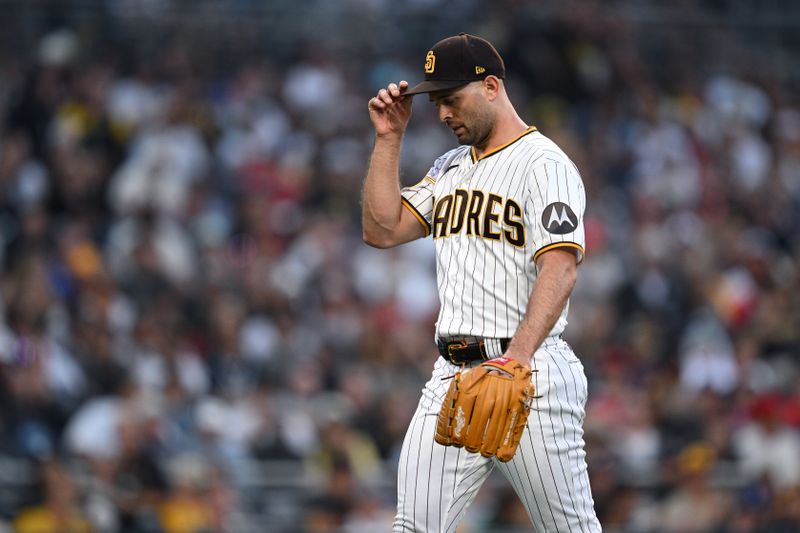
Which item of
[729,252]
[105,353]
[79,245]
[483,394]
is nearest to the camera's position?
[483,394]

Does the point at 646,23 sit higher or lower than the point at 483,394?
higher

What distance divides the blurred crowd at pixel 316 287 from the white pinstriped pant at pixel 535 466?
4.10m

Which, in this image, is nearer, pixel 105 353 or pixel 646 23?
pixel 105 353

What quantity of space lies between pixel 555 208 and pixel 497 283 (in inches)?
13.2

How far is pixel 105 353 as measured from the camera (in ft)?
30.0

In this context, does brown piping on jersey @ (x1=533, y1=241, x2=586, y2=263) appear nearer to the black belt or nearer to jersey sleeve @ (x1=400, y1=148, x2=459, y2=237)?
the black belt

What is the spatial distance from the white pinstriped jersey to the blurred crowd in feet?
14.0

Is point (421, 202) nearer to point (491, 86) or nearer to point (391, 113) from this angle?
point (391, 113)

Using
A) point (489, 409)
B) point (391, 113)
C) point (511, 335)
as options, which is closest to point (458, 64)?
point (391, 113)

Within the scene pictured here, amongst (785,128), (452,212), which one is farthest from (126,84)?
(452,212)

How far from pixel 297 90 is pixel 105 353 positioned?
4.24 meters

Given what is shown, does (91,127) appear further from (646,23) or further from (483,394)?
(483,394)

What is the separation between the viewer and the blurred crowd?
8789 millimetres

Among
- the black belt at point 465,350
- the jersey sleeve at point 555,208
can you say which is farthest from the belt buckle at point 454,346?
the jersey sleeve at point 555,208
